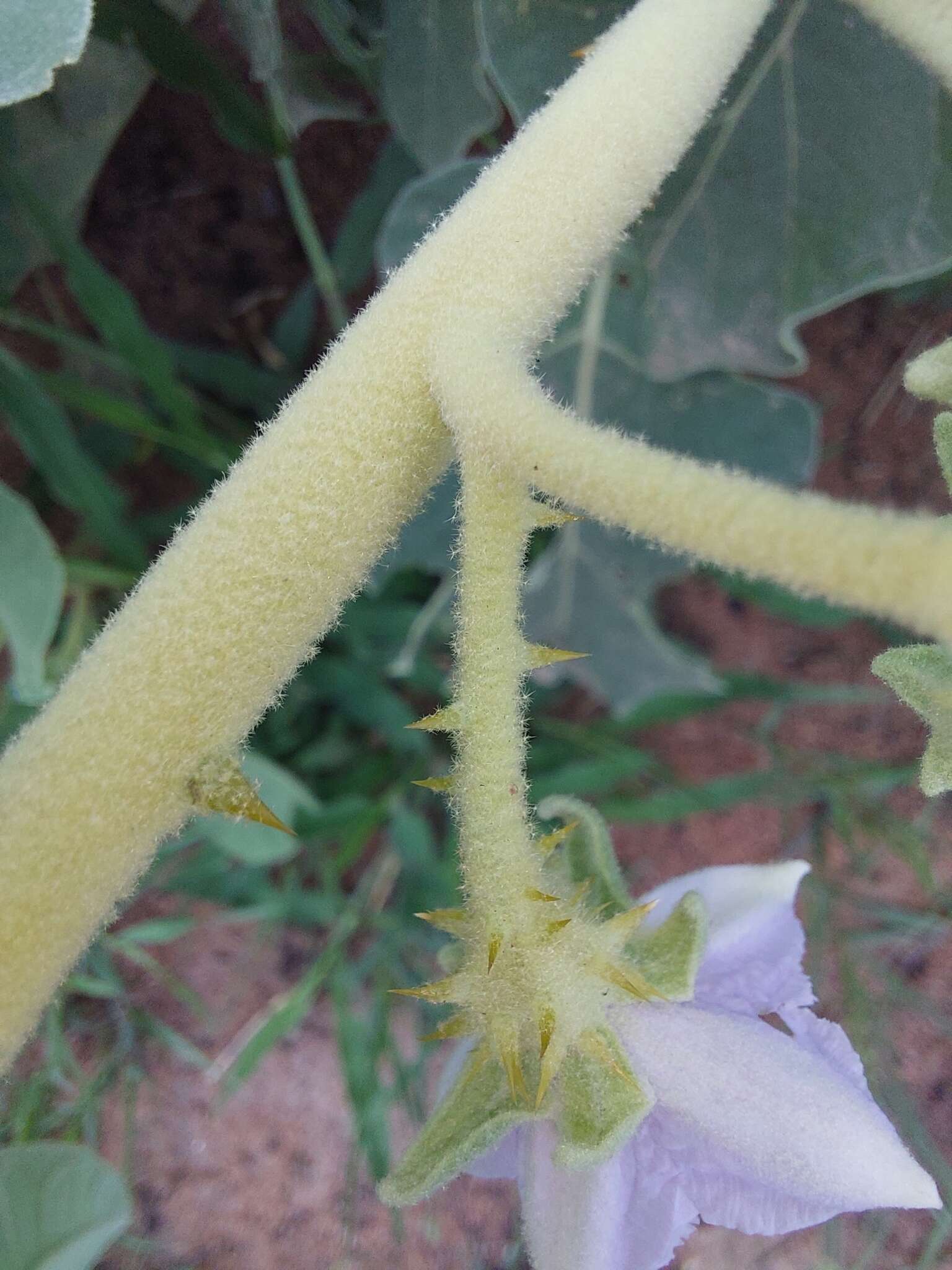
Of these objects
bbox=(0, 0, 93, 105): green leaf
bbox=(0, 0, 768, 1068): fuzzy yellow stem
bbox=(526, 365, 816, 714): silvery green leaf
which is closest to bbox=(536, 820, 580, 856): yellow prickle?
bbox=(0, 0, 768, 1068): fuzzy yellow stem

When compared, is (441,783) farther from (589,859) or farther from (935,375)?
(935,375)

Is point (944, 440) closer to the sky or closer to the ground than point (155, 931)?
closer to the sky

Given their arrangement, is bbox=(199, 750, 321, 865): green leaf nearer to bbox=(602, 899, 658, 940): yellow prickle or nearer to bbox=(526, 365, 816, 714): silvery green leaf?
bbox=(526, 365, 816, 714): silvery green leaf

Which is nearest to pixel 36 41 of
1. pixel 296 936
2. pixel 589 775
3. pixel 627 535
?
pixel 627 535

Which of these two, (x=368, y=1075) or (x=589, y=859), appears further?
(x=368, y=1075)

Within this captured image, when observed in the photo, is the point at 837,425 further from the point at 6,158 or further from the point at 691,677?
the point at 6,158

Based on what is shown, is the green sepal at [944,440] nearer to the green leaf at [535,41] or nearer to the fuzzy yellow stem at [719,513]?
the fuzzy yellow stem at [719,513]

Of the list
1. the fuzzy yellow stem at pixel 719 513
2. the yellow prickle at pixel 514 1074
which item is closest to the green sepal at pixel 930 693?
the fuzzy yellow stem at pixel 719 513
